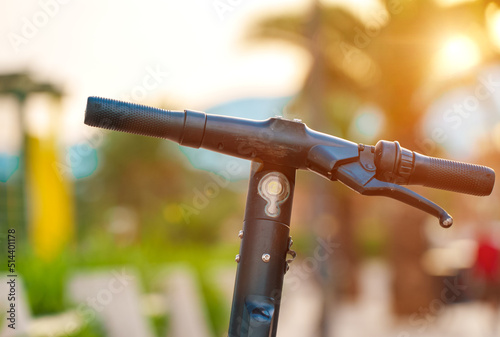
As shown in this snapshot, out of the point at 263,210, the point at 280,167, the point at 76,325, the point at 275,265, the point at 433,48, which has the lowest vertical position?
the point at 76,325

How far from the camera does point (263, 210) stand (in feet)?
4.38

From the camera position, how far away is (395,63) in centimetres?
1220

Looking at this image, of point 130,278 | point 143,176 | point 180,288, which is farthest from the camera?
point 143,176

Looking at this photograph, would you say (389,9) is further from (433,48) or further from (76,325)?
(76,325)

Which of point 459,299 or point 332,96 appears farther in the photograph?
point 332,96

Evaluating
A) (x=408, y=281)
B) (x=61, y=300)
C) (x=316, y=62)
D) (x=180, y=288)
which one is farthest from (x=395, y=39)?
(x=61, y=300)

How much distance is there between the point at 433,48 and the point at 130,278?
7841mm

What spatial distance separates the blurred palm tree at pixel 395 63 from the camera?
35.3ft

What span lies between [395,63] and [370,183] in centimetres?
1141

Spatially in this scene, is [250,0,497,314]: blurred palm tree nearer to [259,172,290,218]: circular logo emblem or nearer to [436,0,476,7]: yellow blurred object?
[436,0,476,7]: yellow blurred object

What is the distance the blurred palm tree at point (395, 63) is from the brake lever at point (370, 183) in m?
9.41

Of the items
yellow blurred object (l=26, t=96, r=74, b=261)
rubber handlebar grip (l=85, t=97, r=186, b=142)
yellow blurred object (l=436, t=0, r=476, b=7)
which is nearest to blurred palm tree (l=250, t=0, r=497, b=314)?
yellow blurred object (l=436, t=0, r=476, b=7)

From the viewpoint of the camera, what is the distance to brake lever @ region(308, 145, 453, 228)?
1.34 m

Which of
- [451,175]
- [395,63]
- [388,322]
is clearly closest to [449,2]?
[395,63]
